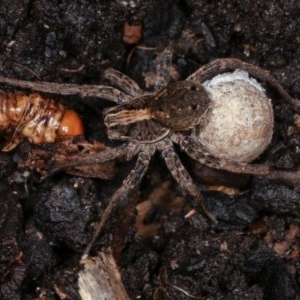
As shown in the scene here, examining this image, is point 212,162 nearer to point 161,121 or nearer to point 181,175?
point 181,175

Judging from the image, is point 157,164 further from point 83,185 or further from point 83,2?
point 83,2

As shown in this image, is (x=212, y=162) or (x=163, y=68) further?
(x=163, y=68)

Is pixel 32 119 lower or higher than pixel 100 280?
higher

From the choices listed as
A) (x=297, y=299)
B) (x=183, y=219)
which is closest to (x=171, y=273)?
(x=183, y=219)

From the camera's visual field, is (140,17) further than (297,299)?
Yes

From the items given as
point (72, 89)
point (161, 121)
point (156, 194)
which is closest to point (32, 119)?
point (72, 89)

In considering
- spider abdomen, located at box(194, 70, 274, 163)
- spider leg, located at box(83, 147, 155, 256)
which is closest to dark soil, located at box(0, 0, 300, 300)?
spider leg, located at box(83, 147, 155, 256)

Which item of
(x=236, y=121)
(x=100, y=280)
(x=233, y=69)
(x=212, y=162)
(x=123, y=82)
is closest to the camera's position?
(x=100, y=280)

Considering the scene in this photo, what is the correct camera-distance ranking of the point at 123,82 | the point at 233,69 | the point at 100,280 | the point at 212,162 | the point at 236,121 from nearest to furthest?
the point at 100,280, the point at 236,121, the point at 212,162, the point at 233,69, the point at 123,82
